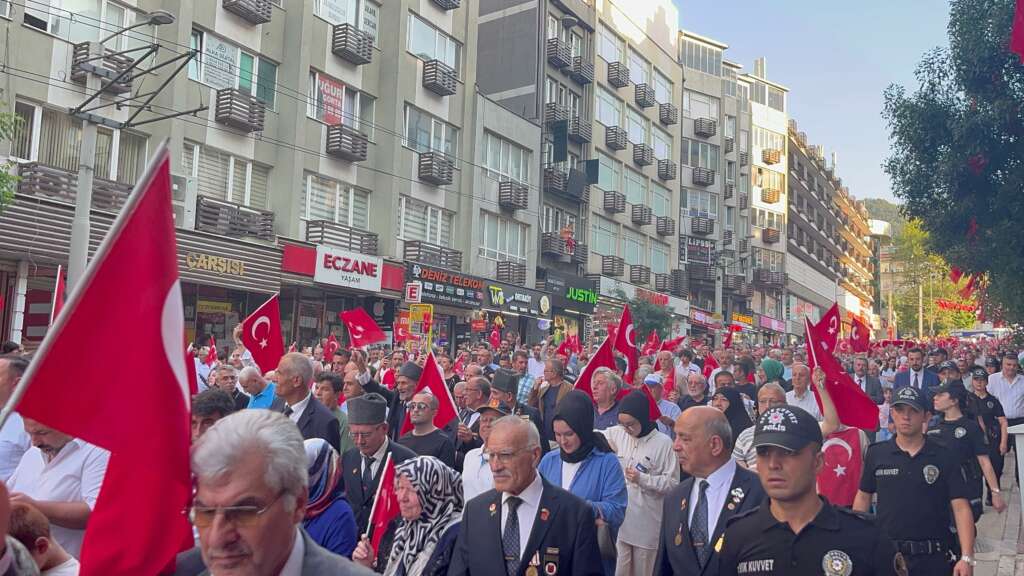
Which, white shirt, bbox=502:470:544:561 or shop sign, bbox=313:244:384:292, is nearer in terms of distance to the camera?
white shirt, bbox=502:470:544:561

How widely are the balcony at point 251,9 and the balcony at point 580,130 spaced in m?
19.4

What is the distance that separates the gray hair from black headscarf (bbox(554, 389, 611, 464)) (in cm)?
318

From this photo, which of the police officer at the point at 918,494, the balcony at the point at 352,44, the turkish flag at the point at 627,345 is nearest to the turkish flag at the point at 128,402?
the police officer at the point at 918,494

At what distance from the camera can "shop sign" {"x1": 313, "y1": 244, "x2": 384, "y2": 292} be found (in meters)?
25.0

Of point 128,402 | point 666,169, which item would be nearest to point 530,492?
point 128,402

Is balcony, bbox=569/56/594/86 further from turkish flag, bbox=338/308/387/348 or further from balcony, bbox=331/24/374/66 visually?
turkish flag, bbox=338/308/387/348

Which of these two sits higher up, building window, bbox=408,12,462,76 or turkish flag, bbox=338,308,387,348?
building window, bbox=408,12,462,76

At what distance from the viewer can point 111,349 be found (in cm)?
232

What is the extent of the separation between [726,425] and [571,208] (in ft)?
122

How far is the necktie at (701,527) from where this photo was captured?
432cm

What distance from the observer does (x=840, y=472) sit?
611cm

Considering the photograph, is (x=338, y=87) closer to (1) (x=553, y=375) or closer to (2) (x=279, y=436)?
(1) (x=553, y=375)

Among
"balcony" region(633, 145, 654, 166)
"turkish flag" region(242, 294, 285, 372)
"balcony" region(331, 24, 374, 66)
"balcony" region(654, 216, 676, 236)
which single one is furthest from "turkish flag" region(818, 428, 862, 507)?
"balcony" region(654, 216, 676, 236)

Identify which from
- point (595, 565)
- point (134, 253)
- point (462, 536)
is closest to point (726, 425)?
point (595, 565)
